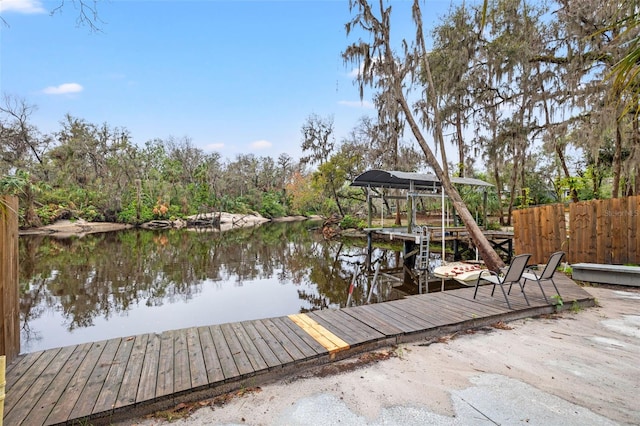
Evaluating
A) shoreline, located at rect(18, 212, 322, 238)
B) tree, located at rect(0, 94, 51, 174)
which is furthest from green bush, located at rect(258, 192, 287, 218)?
tree, located at rect(0, 94, 51, 174)

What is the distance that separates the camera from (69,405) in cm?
232

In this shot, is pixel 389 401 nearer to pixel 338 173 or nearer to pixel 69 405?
pixel 69 405

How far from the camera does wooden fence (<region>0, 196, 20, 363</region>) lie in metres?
2.74

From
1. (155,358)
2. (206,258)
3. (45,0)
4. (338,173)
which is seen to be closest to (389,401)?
(155,358)

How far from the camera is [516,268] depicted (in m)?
4.50

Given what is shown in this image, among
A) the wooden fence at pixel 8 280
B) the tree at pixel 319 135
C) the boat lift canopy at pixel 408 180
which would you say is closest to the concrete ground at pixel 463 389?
the wooden fence at pixel 8 280

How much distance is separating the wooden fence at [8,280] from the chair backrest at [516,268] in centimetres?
560

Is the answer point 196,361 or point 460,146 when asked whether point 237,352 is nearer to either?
point 196,361

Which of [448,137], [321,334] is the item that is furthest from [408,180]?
[321,334]

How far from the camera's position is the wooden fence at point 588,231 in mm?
6703

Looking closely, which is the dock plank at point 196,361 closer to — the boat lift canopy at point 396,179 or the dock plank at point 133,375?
the dock plank at point 133,375

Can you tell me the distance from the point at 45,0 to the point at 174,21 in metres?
12.7

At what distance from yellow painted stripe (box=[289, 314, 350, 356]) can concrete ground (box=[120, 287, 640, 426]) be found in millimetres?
180

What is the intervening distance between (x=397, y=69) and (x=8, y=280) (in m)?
11.0
